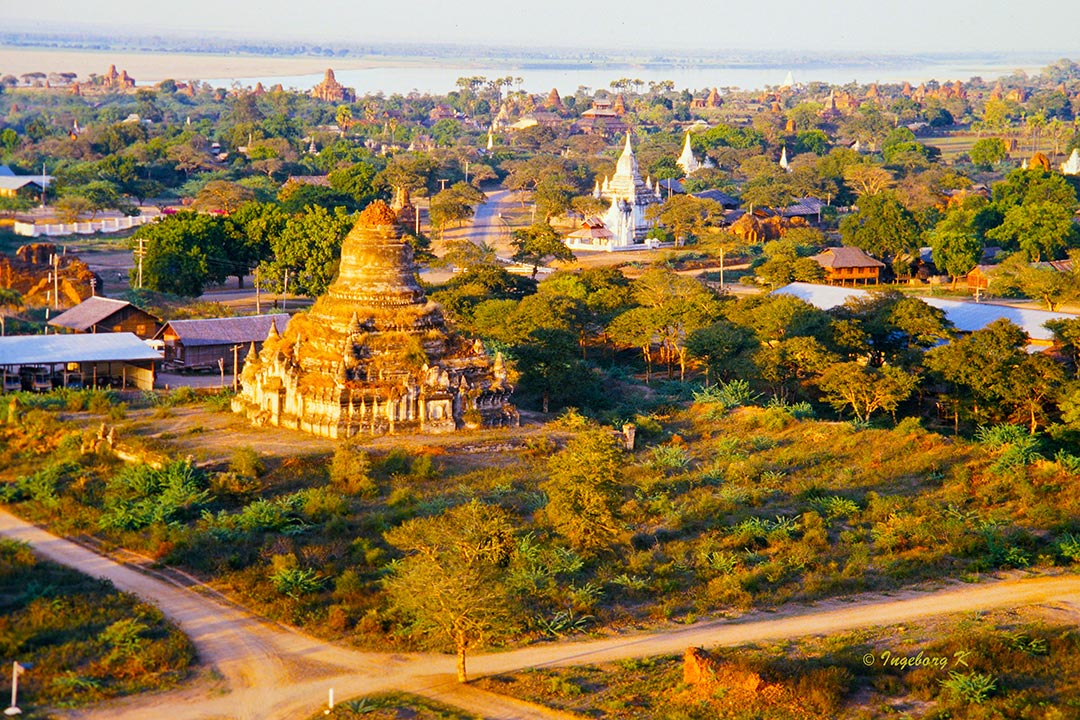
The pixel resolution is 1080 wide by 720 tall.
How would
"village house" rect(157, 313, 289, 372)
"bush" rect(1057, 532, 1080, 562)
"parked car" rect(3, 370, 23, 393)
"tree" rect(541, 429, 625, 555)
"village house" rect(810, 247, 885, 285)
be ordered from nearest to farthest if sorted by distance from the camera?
1. "tree" rect(541, 429, 625, 555)
2. "bush" rect(1057, 532, 1080, 562)
3. "parked car" rect(3, 370, 23, 393)
4. "village house" rect(157, 313, 289, 372)
5. "village house" rect(810, 247, 885, 285)

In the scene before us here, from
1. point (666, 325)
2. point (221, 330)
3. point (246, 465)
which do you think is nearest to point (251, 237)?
point (221, 330)

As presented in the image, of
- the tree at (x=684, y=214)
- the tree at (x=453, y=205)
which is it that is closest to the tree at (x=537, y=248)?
the tree at (x=684, y=214)

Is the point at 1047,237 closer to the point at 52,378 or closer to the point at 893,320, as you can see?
the point at 893,320

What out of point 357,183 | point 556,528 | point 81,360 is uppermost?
point 357,183

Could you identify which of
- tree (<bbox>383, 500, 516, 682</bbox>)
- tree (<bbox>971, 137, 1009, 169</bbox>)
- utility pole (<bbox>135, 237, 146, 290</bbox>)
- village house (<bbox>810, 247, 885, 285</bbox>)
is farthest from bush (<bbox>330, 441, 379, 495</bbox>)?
tree (<bbox>971, 137, 1009, 169</bbox>)

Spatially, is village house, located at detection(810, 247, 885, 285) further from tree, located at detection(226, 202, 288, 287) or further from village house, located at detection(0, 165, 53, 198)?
village house, located at detection(0, 165, 53, 198)

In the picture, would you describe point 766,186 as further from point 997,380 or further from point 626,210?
point 997,380
